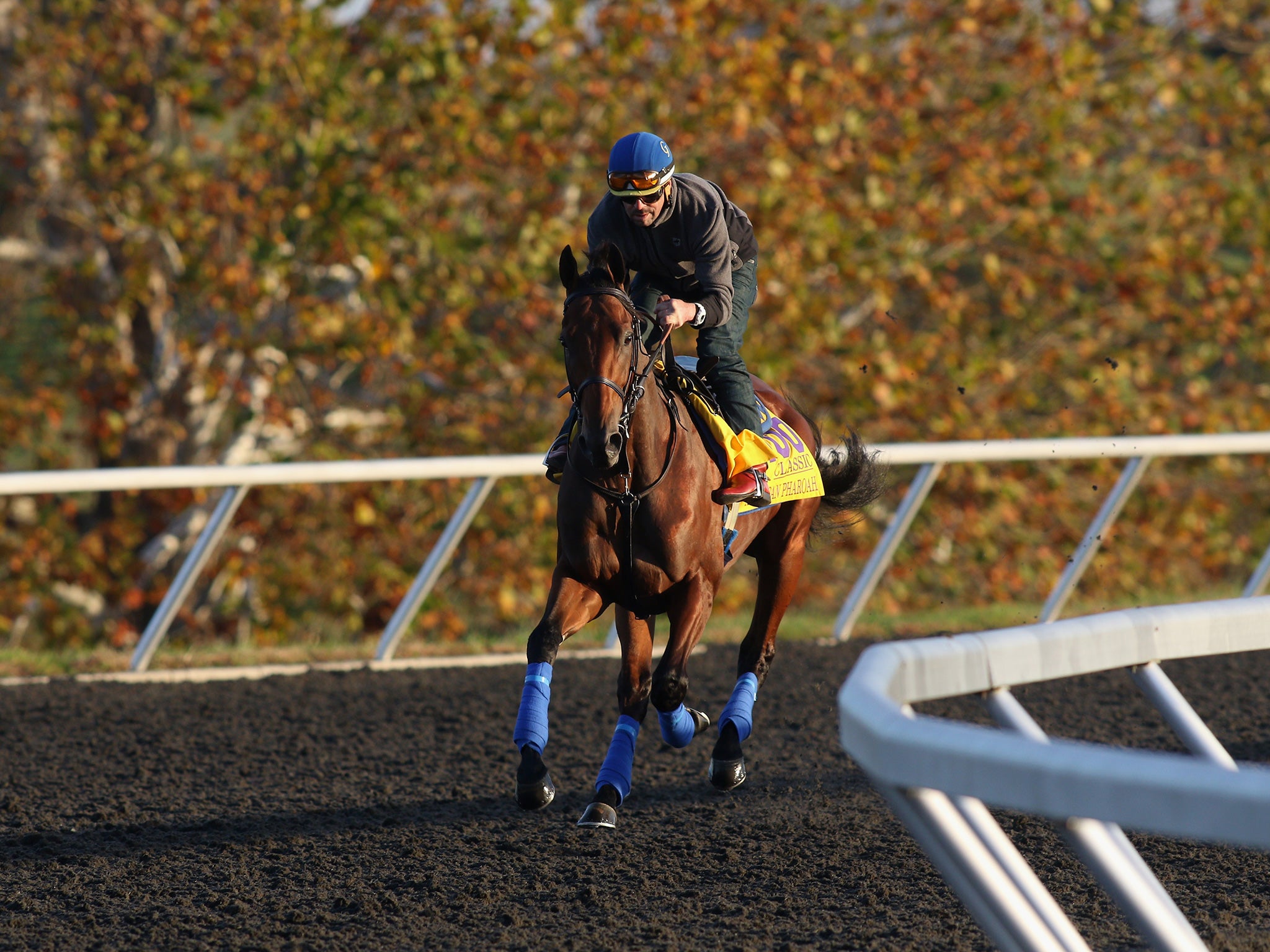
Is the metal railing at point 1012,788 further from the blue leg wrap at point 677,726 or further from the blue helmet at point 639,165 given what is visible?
the blue helmet at point 639,165

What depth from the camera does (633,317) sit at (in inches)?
169

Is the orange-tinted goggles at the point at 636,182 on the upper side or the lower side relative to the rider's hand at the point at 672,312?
upper

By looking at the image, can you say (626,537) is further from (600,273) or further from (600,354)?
(600,273)

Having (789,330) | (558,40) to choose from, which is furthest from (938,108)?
(558,40)

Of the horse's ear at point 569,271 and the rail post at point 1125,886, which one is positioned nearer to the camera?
the rail post at point 1125,886

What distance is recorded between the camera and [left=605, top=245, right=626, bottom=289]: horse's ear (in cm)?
437

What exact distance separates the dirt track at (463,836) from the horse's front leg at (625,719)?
0.46 feet

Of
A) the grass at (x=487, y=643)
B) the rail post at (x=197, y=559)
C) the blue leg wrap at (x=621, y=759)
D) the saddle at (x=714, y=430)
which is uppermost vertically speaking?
the saddle at (x=714, y=430)

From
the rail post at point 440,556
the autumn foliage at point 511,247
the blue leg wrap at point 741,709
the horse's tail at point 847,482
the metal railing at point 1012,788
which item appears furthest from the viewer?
the autumn foliage at point 511,247

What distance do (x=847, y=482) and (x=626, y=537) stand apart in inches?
75.0

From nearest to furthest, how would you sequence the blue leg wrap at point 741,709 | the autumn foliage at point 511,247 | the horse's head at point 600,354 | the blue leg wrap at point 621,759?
1. the horse's head at point 600,354
2. the blue leg wrap at point 621,759
3. the blue leg wrap at point 741,709
4. the autumn foliage at point 511,247

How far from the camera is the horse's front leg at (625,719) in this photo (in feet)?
14.5

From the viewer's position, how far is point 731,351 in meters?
5.27

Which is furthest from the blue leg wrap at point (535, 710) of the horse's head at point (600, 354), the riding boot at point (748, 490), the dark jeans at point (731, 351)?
the dark jeans at point (731, 351)
